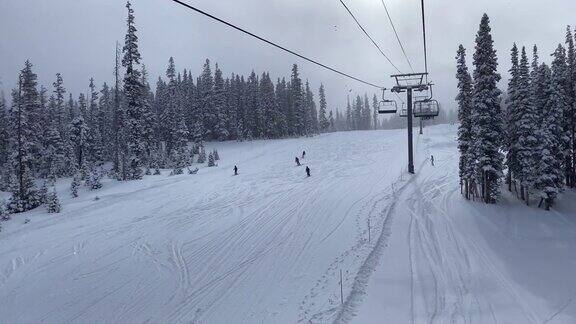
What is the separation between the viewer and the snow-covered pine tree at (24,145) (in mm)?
37938

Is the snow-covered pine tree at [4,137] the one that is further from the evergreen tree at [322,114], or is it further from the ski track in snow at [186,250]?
the evergreen tree at [322,114]

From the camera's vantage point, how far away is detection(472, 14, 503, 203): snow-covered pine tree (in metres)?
33.9

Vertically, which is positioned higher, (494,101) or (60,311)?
(494,101)

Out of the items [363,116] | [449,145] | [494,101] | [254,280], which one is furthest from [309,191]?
[363,116]

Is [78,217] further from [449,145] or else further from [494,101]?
[449,145]

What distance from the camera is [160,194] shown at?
126ft

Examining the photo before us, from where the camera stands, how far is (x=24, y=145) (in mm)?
46781

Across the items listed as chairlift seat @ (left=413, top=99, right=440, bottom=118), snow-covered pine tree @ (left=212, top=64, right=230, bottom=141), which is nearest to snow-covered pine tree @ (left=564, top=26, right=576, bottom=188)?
chairlift seat @ (left=413, top=99, right=440, bottom=118)

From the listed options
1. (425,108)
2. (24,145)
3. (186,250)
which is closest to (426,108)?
(425,108)

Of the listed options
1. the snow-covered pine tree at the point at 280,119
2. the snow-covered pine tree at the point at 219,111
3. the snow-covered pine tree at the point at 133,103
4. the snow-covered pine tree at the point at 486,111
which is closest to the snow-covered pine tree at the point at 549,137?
the snow-covered pine tree at the point at 486,111

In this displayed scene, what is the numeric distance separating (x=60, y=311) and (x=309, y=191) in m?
24.2

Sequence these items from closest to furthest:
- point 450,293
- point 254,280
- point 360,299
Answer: point 360,299
point 450,293
point 254,280

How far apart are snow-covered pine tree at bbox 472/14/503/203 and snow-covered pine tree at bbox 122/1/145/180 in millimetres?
34966

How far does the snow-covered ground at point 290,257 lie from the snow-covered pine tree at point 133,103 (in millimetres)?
7137
